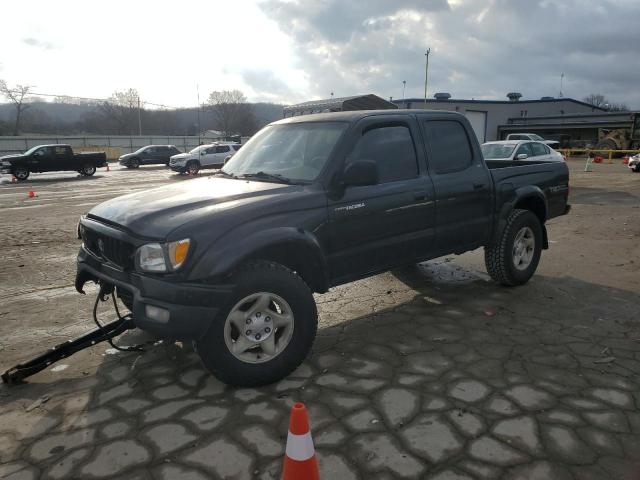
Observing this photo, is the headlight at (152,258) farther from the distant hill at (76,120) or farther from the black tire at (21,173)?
the distant hill at (76,120)

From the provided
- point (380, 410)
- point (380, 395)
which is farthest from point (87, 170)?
point (380, 410)

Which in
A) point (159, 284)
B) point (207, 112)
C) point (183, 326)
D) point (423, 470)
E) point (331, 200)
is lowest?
point (423, 470)

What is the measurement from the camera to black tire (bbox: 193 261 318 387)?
3.12m

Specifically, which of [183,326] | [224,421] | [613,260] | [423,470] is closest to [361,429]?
[423,470]

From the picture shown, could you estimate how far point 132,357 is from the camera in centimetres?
390

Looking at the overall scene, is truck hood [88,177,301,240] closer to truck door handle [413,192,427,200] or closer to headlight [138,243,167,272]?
headlight [138,243,167,272]

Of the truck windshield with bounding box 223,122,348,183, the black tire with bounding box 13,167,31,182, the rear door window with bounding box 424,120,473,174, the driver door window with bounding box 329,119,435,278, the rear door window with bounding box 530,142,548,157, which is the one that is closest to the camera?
the driver door window with bounding box 329,119,435,278

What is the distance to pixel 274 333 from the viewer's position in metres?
3.38

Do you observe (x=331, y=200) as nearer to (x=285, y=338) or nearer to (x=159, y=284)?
(x=285, y=338)

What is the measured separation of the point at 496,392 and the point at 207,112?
109m

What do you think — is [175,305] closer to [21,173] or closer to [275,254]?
[275,254]

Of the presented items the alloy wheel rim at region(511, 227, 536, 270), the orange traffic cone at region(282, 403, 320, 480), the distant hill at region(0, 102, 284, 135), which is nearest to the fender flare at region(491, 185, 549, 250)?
the alloy wheel rim at region(511, 227, 536, 270)

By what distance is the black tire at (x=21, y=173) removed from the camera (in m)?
24.0

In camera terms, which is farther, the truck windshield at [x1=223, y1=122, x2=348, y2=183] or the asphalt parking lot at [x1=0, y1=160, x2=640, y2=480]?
the truck windshield at [x1=223, y1=122, x2=348, y2=183]
